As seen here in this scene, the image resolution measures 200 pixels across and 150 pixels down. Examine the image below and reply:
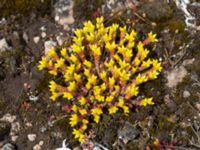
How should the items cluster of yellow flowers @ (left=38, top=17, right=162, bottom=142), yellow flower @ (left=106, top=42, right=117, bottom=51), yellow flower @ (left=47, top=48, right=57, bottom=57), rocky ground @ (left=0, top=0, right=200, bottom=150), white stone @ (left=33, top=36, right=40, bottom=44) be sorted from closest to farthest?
rocky ground @ (left=0, top=0, right=200, bottom=150)
cluster of yellow flowers @ (left=38, top=17, right=162, bottom=142)
yellow flower @ (left=106, top=42, right=117, bottom=51)
yellow flower @ (left=47, top=48, right=57, bottom=57)
white stone @ (left=33, top=36, right=40, bottom=44)

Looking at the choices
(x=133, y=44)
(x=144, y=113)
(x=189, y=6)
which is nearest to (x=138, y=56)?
(x=133, y=44)

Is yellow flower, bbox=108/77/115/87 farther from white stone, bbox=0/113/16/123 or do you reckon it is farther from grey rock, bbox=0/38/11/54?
grey rock, bbox=0/38/11/54

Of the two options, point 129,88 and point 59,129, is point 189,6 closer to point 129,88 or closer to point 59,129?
point 129,88

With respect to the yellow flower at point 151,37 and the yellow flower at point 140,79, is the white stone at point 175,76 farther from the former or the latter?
the yellow flower at point 151,37

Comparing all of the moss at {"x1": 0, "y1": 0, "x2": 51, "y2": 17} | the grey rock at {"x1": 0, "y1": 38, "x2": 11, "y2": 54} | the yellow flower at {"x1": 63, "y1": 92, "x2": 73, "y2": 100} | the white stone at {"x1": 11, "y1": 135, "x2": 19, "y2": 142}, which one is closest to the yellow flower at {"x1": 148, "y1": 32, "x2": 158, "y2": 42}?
the yellow flower at {"x1": 63, "y1": 92, "x2": 73, "y2": 100}

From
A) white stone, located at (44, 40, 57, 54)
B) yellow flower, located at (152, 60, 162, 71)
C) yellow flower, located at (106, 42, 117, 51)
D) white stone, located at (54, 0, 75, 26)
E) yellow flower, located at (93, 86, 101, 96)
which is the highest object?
white stone, located at (54, 0, 75, 26)

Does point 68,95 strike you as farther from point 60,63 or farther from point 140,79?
point 140,79
